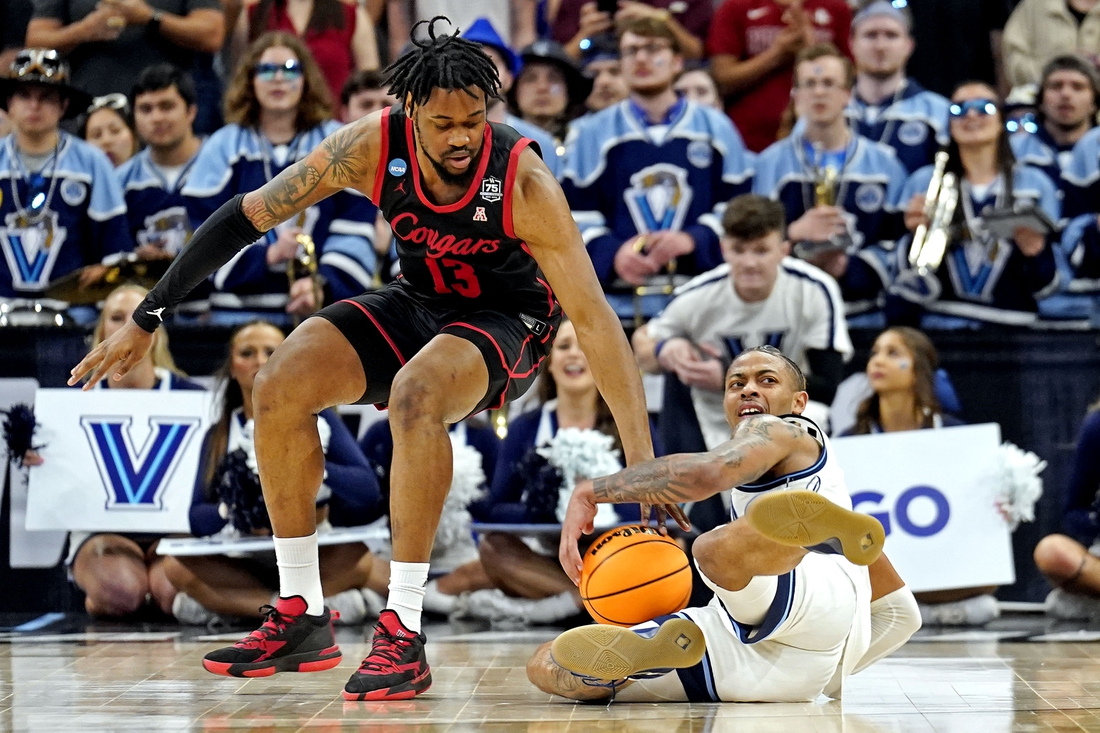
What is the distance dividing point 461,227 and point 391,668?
4.42 ft

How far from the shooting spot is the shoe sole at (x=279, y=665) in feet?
13.7

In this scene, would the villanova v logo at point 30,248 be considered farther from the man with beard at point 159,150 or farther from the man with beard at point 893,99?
the man with beard at point 893,99

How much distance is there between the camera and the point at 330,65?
8.66 metres

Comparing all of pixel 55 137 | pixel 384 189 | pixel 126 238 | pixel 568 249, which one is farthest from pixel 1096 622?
pixel 55 137

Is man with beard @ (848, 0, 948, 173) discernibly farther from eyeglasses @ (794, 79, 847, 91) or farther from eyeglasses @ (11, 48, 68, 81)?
eyeglasses @ (11, 48, 68, 81)

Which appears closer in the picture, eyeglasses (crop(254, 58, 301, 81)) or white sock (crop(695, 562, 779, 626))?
white sock (crop(695, 562, 779, 626))

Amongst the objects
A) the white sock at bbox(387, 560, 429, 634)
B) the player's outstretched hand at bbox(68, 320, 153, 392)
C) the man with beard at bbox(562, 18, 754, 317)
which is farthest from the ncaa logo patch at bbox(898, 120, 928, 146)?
the player's outstretched hand at bbox(68, 320, 153, 392)

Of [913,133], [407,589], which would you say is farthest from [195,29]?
[407,589]

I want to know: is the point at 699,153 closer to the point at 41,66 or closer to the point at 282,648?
the point at 41,66

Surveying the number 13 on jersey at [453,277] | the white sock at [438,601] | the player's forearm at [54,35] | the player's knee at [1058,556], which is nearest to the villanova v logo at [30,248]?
the player's forearm at [54,35]

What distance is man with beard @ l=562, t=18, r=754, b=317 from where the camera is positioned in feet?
25.1

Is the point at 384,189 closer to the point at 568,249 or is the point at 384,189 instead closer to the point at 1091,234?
the point at 568,249

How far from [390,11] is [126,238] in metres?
2.59

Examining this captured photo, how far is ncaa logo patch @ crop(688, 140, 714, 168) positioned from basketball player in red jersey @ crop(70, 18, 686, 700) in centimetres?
349
